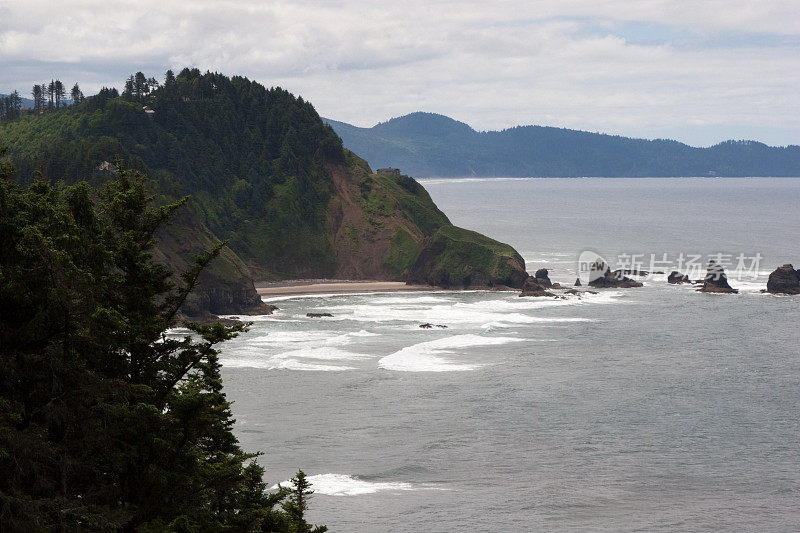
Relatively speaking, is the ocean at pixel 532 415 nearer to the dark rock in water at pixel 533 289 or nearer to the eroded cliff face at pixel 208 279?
the eroded cliff face at pixel 208 279

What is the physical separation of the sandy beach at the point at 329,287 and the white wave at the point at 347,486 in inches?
3383

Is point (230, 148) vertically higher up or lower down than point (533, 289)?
higher up

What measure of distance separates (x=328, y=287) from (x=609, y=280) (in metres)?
43.5

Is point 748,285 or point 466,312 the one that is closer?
point 466,312

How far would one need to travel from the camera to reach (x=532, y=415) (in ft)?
216

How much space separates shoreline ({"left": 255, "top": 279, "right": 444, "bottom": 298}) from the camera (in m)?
140

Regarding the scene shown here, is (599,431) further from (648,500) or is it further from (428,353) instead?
(428,353)

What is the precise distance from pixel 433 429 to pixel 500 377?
1722 centimetres

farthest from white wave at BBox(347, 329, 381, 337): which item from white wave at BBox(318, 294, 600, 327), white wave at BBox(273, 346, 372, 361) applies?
white wave at BBox(318, 294, 600, 327)

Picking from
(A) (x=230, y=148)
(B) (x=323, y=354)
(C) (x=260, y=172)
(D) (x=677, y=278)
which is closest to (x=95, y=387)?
(B) (x=323, y=354)

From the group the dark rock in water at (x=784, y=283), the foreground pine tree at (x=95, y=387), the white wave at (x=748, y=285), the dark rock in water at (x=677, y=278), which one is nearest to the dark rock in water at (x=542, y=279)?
the dark rock in water at (x=677, y=278)

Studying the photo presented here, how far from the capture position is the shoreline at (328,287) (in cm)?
14000

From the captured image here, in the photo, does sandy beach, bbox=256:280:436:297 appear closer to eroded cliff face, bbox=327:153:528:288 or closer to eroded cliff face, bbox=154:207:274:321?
eroded cliff face, bbox=327:153:528:288

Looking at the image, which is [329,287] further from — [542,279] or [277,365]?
[277,365]
